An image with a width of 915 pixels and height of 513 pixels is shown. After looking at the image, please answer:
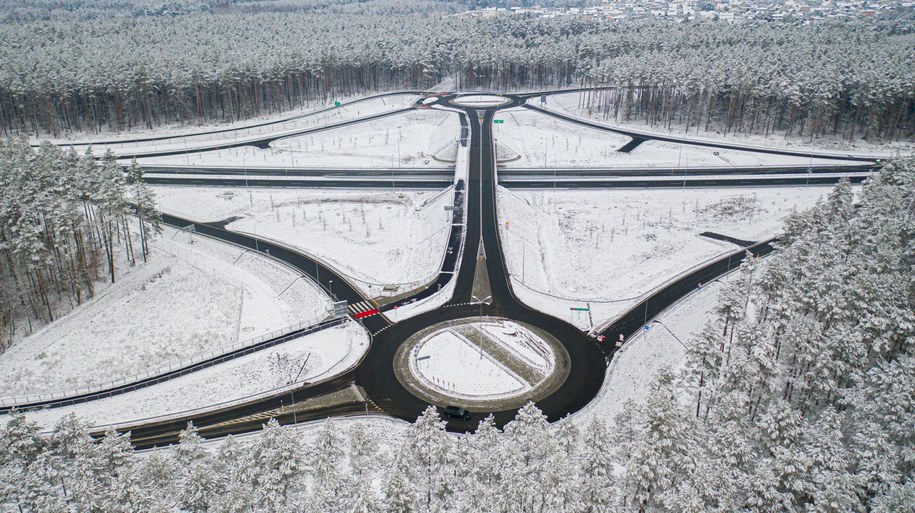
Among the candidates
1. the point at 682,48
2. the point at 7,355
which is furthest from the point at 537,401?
the point at 682,48

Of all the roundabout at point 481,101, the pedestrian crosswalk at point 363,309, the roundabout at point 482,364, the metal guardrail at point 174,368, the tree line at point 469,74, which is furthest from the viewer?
the roundabout at point 481,101

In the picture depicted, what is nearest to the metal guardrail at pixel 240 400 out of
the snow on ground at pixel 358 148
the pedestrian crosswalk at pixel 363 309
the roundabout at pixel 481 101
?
the pedestrian crosswalk at pixel 363 309

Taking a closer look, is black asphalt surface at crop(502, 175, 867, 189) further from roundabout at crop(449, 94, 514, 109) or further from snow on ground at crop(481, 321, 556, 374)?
roundabout at crop(449, 94, 514, 109)

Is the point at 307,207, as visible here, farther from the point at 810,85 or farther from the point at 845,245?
the point at 810,85

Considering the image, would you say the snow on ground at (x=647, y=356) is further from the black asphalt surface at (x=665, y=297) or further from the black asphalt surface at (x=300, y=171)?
the black asphalt surface at (x=300, y=171)

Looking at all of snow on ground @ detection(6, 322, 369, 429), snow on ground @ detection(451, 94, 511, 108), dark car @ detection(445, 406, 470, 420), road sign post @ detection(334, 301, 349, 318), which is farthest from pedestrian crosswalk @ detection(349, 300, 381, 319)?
snow on ground @ detection(451, 94, 511, 108)
